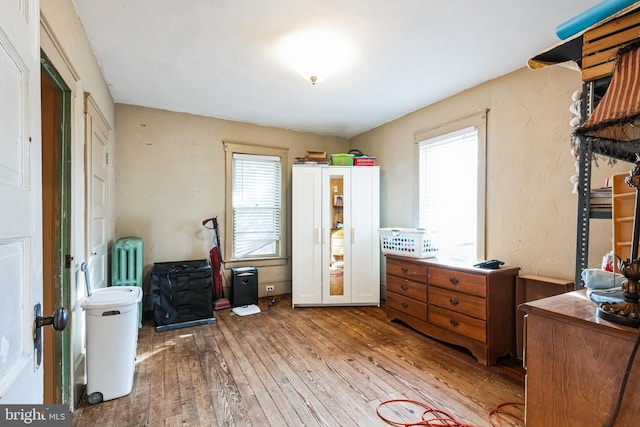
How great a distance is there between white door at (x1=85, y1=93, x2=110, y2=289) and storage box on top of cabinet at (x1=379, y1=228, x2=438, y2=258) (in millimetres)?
2877

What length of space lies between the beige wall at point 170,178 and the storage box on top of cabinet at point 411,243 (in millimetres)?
2260

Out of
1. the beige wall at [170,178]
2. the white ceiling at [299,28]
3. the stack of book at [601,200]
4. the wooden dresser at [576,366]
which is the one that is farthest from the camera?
the beige wall at [170,178]

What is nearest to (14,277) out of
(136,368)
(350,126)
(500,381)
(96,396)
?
(96,396)

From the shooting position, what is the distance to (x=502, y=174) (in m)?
2.78

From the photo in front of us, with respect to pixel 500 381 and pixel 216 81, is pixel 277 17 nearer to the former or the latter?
pixel 216 81

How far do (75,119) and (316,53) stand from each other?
1761mm

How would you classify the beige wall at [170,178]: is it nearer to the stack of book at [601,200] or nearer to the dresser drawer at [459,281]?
the dresser drawer at [459,281]

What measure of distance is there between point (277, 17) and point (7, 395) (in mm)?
2181

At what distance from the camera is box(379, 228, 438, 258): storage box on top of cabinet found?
10.3ft

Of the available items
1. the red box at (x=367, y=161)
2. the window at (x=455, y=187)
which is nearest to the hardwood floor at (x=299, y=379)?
the window at (x=455, y=187)

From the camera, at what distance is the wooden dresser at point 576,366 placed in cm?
Result: 88

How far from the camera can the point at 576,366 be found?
98 cm

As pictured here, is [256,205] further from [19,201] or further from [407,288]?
[19,201]

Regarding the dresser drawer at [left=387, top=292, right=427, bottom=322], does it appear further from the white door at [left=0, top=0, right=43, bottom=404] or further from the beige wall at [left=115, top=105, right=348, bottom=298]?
the white door at [left=0, top=0, right=43, bottom=404]
